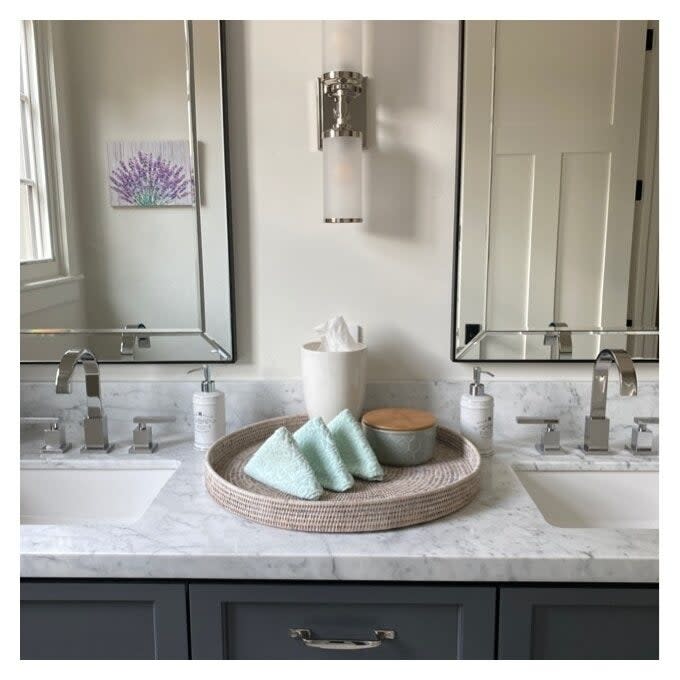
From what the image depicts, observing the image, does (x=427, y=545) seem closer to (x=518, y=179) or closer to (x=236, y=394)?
(x=236, y=394)

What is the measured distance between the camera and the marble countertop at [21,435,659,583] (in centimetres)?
93

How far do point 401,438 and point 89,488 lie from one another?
693 millimetres

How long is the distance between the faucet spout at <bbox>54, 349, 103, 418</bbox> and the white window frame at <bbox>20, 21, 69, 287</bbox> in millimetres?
228

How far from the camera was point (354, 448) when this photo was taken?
1177 millimetres

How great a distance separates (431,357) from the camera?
4.79 feet

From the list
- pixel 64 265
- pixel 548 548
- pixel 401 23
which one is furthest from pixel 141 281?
pixel 548 548

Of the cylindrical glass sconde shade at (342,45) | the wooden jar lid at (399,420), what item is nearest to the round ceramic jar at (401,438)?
the wooden jar lid at (399,420)

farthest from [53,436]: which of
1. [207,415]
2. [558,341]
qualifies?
[558,341]

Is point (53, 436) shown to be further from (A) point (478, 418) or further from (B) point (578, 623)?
(B) point (578, 623)

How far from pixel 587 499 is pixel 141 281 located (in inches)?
43.4

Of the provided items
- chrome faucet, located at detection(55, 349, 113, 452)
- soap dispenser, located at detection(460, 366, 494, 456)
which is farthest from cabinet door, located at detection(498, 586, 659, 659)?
chrome faucet, located at detection(55, 349, 113, 452)

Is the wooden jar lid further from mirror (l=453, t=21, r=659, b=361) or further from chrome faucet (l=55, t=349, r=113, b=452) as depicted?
chrome faucet (l=55, t=349, r=113, b=452)

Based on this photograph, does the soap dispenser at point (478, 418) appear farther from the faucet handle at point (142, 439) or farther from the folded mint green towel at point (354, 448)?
the faucet handle at point (142, 439)

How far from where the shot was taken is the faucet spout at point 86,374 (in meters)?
1.25
